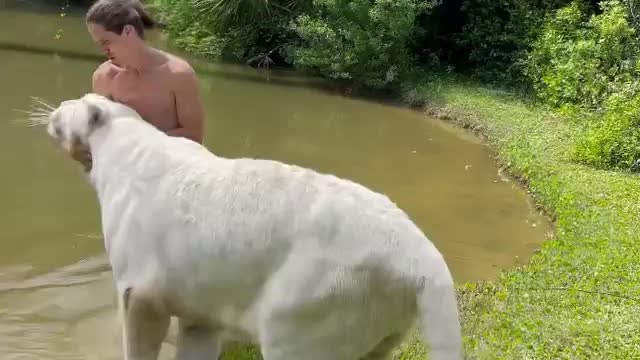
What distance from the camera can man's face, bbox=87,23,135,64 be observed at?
2.72 metres

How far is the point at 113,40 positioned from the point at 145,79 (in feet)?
0.78

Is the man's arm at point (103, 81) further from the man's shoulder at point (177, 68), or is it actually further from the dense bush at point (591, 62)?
the dense bush at point (591, 62)

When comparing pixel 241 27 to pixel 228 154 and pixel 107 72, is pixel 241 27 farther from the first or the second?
pixel 107 72

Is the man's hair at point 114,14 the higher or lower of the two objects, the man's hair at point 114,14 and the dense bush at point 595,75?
the higher

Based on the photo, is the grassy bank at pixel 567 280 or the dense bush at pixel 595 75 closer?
the grassy bank at pixel 567 280

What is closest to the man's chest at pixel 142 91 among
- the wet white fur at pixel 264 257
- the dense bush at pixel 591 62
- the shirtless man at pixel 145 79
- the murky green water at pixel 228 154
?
the shirtless man at pixel 145 79

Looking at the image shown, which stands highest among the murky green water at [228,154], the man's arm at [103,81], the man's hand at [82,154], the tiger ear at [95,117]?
the tiger ear at [95,117]

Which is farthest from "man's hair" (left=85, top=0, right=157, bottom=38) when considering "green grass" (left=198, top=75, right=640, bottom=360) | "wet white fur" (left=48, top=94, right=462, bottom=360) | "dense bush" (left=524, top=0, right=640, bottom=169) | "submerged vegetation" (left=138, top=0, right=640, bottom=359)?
"dense bush" (left=524, top=0, right=640, bottom=169)

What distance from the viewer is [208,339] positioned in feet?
8.35

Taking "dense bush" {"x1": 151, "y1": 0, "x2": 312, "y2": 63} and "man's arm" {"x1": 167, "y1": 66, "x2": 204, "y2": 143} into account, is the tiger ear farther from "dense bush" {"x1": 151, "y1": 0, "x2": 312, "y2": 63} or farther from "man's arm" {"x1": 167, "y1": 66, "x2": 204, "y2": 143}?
"dense bush" {"x1": 151, "y1": 0, "x2": 312, "y2": 63}

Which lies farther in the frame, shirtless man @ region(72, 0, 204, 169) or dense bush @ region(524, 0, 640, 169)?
dense bush @ region(524, 0, 640, 169)

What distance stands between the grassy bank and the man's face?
218 cm

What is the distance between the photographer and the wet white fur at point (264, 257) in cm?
195

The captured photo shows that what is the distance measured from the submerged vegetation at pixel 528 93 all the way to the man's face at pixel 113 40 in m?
1.88
